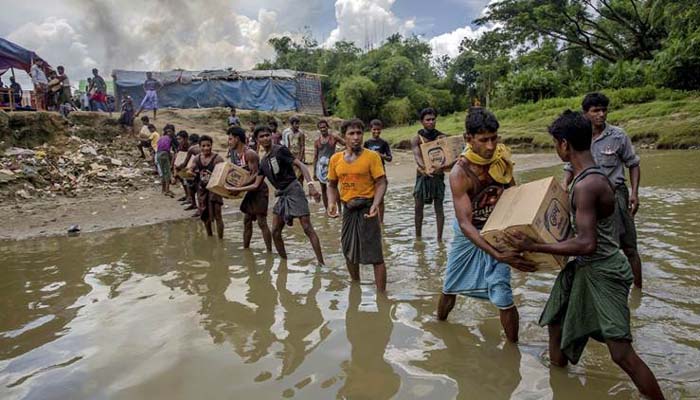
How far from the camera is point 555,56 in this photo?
108 feet

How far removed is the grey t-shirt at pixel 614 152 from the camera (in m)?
4.40

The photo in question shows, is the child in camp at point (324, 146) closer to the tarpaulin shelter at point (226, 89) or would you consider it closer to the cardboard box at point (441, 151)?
the cardboard box at point (441, 151)

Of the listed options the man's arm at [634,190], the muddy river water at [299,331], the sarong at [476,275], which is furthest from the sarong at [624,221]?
the sarong at [476,275]

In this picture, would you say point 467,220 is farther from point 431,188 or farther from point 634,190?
point 431,188

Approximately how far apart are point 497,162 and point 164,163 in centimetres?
1025

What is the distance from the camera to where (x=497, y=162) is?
348 cm

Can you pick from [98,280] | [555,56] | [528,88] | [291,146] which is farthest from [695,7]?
[98,280]

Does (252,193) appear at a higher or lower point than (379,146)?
lower

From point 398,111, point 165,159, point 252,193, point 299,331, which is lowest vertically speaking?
point 299,331

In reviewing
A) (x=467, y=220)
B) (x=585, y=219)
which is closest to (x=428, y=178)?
(x=467, y=220)

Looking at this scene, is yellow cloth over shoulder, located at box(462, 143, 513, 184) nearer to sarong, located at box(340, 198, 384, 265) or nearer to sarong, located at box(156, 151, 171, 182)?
sarong, located at box(340, 198, 384, 265)

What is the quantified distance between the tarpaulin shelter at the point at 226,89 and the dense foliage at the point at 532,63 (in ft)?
21.0

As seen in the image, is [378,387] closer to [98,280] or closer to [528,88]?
[98,280]

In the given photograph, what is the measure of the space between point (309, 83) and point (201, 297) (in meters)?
24.2
